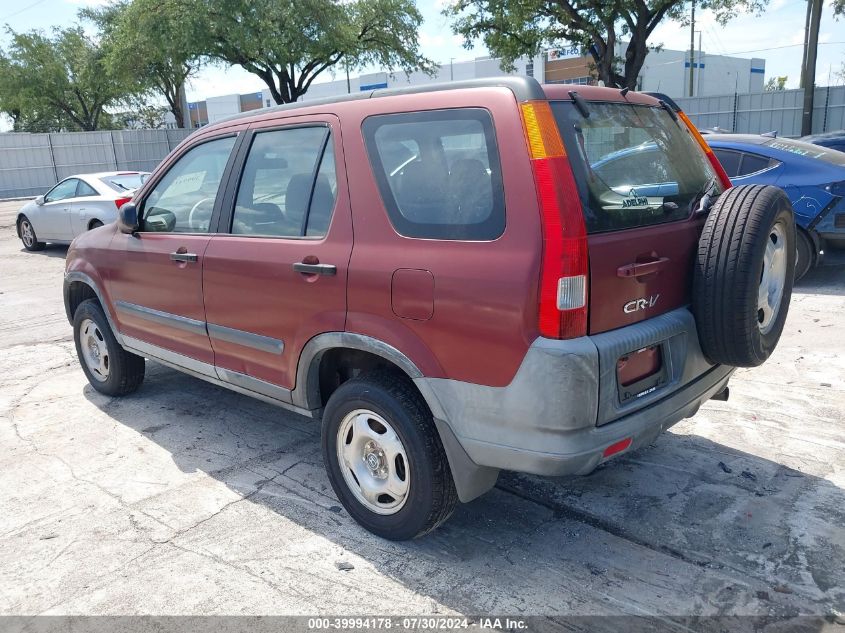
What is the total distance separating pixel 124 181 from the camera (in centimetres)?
1201

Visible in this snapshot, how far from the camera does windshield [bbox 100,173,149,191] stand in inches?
464

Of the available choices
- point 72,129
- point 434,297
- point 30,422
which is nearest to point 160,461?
point 30,422

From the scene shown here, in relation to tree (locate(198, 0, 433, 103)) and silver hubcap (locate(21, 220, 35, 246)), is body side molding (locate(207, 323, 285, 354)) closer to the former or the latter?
silver hubcap (locate(21, 220, 35, 246))

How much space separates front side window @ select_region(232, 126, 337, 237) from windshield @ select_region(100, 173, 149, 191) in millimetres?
8990

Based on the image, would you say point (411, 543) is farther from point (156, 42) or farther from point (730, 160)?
point (156, 42)

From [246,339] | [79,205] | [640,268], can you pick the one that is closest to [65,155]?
[79,205]

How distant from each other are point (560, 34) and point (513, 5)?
6.68ft

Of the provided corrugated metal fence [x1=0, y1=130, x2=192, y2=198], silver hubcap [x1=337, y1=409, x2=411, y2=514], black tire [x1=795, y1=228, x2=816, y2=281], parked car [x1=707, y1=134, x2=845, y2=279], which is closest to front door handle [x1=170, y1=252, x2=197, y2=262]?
silver hubcap [x1=337, y1=409, x2=411, y2=514]

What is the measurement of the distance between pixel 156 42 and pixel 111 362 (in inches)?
984

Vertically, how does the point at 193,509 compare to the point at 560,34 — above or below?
below

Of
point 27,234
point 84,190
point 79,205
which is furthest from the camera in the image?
point 27,234

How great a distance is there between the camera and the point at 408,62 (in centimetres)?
3131

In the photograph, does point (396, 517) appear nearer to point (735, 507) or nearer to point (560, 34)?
point (735, 507)

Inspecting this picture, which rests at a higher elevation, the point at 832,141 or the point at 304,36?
the point at 304,36
